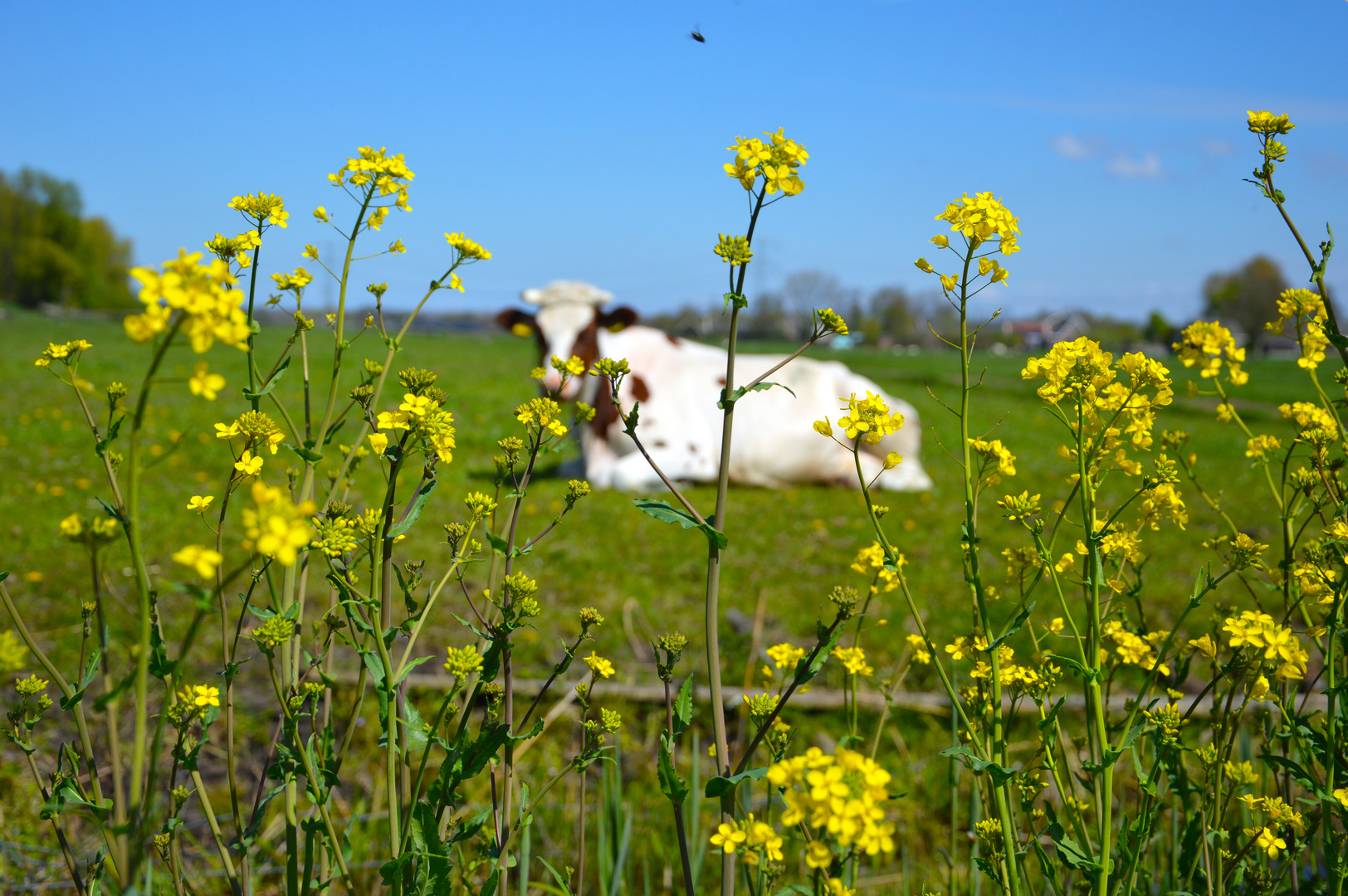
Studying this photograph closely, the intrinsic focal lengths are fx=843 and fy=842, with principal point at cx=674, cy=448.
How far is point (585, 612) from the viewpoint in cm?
138

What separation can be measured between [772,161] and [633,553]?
4.46 meters

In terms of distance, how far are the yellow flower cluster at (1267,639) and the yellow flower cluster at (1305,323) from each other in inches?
23.8

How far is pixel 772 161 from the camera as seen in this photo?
1233 mm

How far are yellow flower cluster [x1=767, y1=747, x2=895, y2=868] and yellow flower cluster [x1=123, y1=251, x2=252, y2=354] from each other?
67 cm

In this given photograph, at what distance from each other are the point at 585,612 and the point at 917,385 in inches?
827

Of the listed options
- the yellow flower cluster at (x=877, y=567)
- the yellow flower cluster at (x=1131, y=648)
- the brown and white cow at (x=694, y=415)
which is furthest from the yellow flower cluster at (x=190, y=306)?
the brown and white cow at (x=694, y=415)

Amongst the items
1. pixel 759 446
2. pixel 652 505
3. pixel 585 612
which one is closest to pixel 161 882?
pixel 585 612

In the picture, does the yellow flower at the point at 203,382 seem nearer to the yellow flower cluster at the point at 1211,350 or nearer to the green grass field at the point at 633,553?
the green grass field at the point at 633,553

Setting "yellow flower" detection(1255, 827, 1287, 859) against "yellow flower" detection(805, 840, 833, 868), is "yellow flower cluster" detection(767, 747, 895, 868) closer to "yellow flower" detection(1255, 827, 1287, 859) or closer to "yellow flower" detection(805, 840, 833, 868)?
"yellow flower" detection(805, 840, 833, 868)

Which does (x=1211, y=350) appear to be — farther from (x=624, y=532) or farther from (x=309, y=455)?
(x=624, y=532)

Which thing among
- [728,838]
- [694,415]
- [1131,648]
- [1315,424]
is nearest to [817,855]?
[728,838]

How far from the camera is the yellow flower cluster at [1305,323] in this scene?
5.51 feet

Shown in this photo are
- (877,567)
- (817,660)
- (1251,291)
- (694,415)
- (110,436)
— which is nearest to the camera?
(817,660)

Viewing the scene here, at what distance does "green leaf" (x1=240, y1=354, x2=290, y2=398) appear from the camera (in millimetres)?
1344
